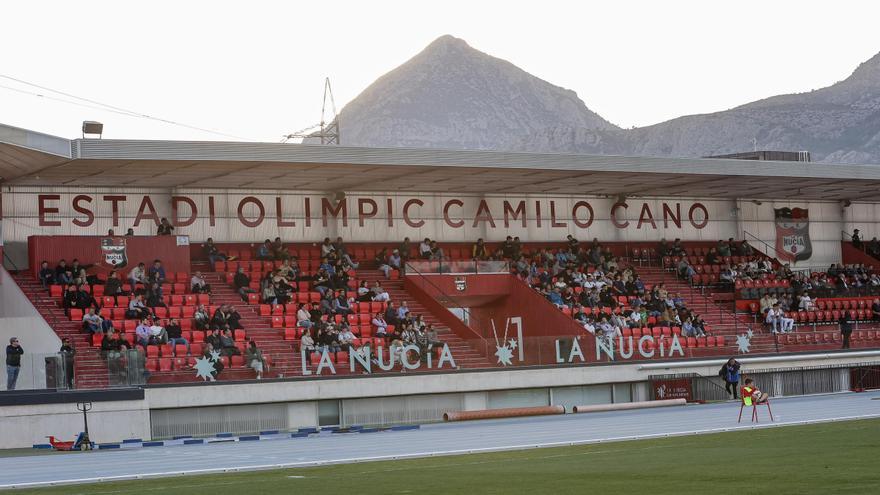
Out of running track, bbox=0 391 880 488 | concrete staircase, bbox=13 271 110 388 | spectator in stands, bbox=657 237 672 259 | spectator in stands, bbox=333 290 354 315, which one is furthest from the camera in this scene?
spectator in stands, bbox=657 237 672 259

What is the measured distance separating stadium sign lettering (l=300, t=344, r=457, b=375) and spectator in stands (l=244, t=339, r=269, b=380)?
1.11 metres

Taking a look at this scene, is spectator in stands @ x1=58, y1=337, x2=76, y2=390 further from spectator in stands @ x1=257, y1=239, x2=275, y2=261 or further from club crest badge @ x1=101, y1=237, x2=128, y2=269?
spectator in stands @ x1=257, y1=239, x2=275, y2=261

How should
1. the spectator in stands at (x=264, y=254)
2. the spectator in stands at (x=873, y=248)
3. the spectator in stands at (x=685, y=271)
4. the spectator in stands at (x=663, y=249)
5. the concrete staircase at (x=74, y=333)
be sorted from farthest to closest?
the spectator in stands at (x=873, y=248), the spectator in stands at (x=663, y=249), the spectator in stands at (x=685, y=271), the spectator in stands at (x=264, y=254), the concrete staircase at (x=74, y=333)

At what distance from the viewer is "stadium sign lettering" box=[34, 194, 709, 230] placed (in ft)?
129

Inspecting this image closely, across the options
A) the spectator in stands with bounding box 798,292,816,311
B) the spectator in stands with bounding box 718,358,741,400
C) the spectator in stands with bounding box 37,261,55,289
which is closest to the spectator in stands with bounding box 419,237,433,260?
the spectator in stands with bounding box 718,358,741,400

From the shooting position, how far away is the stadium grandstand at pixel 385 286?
103ft

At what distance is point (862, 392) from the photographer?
3931 centimetres

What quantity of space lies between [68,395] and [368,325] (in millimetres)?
10113

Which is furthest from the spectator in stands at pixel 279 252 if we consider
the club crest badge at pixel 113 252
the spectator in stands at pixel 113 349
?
the spectator in stands at pixel 113 349

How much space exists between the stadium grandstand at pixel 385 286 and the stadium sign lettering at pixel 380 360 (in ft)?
0.17

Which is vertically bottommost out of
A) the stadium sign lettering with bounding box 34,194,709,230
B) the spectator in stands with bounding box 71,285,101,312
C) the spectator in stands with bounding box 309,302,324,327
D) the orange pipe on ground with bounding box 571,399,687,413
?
the orange pipe on ground with bounding box 571,399,687,413

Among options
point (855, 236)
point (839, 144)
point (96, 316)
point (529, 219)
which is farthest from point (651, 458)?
point (839, 144)

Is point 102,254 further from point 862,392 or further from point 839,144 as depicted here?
point 839,144

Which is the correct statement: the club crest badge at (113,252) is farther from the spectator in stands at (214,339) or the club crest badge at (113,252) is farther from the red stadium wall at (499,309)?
the red stadium wall at (499,309)
